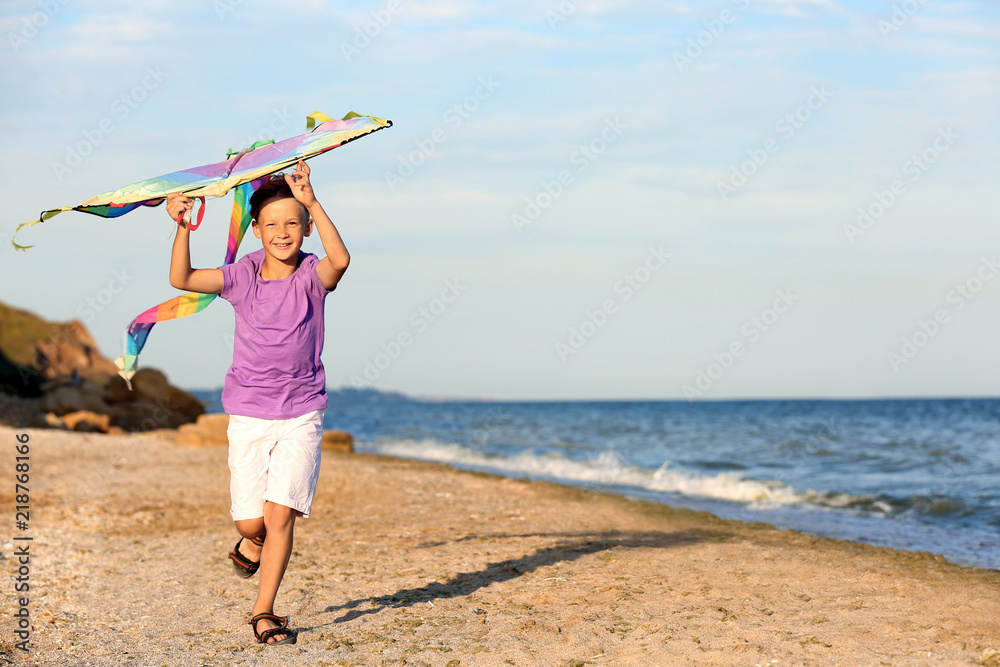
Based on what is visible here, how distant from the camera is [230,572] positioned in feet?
21.5

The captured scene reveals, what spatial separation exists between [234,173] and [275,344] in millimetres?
919

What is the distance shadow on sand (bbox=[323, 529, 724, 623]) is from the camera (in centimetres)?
559

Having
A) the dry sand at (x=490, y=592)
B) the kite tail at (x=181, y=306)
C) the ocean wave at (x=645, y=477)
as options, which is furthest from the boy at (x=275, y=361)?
the ocean wave at (x=645, y=477)

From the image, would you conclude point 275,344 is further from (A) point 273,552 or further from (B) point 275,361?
(A) point 273,552

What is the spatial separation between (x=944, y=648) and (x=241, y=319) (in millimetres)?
3957

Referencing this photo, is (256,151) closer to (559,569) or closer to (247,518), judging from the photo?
(247,518)

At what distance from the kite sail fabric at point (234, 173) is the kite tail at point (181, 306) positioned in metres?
0.17

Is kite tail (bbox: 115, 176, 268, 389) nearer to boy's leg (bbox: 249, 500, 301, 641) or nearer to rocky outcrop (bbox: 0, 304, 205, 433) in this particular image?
boy's leg (bbox: 249, 500, 301, 641)

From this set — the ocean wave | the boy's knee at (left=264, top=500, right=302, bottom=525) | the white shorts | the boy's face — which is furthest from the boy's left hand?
the ocean wave

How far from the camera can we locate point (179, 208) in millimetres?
4344

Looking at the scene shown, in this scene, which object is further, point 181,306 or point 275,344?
point 181,306

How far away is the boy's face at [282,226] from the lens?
4.51 m

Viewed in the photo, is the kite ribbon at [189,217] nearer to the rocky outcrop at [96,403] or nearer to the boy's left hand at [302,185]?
the boy's left hand at [302,185]

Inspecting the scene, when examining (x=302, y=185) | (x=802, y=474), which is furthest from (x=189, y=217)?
(x=802, y=474)
